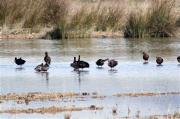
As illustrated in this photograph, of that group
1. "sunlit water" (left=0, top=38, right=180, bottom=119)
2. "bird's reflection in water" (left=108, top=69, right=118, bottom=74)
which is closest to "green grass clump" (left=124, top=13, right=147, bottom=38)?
"sunlit water" (left=0, top=38, right=180, bottom=119)

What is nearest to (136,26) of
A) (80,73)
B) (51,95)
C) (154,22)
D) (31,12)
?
(154,22)

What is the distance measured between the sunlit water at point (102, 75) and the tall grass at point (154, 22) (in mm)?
3374

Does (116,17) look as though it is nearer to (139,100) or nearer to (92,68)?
(92,68)

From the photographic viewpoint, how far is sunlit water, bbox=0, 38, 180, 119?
49.5 ft

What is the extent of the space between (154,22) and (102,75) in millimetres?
15765

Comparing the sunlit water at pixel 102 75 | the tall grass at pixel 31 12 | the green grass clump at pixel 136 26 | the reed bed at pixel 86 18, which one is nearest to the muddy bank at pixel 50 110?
the sunlit water at pixel 102 75

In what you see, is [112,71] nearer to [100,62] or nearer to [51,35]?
[100,62]

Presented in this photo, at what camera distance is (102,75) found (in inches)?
797

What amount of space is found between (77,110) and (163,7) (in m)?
22.3

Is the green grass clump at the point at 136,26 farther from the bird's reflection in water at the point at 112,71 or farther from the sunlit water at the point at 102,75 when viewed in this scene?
the bird's reflection in water at the point at 112,71

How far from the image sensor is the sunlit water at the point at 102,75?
15102 mm

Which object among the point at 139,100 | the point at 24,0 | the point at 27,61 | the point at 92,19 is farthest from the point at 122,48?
the point at 139,100

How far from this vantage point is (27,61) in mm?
24203

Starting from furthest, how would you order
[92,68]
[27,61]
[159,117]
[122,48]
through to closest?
1. [122,48]
2. [27,61]
3. [92,68]
4. [159,117]
